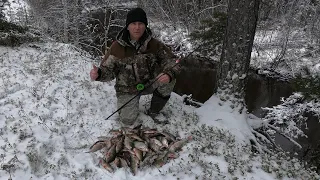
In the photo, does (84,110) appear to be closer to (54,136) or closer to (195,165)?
(54,136)

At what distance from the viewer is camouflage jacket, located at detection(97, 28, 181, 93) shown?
527 centimetres

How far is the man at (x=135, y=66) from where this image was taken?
17.0 feet

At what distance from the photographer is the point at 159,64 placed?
5.54 m

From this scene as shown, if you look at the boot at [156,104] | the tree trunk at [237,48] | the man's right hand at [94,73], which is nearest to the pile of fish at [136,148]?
the boot at [156,104]

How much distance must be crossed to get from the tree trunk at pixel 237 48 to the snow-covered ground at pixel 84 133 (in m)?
0.39

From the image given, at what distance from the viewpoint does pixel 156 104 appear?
18.9 feet

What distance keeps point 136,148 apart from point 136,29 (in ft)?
6.31

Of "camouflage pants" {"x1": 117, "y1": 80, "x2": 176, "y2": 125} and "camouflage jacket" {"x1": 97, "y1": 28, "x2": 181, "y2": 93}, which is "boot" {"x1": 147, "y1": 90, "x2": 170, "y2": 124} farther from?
"camouflage jacket" {"x1": 97, "y1": 28, "x2": 181, "y2": 93}

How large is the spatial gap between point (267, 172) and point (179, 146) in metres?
1.34

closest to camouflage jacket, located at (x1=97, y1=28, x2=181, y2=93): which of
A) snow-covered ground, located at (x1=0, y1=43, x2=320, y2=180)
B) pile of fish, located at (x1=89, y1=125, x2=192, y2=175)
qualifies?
snow-covered ground, located at (x1=0, y1=43, x2=320, y2=180)

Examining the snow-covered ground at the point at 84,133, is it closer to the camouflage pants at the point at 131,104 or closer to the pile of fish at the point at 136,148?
the pile of fish at the point at 136,148

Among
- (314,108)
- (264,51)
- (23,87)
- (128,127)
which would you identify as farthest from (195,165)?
(264,51)

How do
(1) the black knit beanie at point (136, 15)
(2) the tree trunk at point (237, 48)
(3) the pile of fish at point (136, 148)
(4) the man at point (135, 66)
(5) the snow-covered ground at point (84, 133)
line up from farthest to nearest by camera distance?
1. (2) the tree trunk at point (237, 48)
2. (4) the man at point (135, 66)
3. (1) the black knit beanie at point (136, 15)
4. (3) the pile of fish at point (136, 148)
5. (5) the snow-covered ground at point (84, 133)

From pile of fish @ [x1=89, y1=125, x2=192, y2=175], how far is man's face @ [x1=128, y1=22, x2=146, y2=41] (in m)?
1.53
